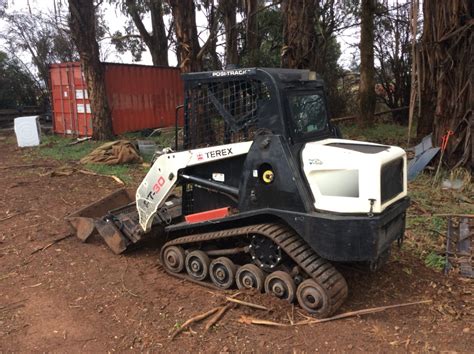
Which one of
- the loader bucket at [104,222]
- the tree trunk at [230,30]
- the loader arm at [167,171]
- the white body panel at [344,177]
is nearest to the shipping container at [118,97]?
the tree trunk at [230,30]

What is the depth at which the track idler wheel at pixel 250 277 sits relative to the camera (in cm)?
414

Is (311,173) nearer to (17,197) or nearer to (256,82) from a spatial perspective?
(256,82)

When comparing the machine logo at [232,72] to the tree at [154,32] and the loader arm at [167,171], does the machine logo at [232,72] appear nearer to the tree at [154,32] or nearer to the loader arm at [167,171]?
the loader arm at [167,171]

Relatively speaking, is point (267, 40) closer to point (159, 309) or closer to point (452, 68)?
point (452, 68)

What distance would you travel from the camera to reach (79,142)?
14.1 m

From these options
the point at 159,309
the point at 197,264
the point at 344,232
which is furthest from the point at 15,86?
the point at 344,232

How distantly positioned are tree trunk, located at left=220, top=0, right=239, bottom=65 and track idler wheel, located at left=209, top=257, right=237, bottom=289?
1292 centimetres

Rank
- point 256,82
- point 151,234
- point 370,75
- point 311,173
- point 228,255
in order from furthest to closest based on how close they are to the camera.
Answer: point 370,75 < point 151,234 < point 228,255 < point 256,82 < point 311,173

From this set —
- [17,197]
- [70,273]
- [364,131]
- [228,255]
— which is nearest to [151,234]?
[70,273]

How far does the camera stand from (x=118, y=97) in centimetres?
1537

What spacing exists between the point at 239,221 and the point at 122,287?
1.35 meters

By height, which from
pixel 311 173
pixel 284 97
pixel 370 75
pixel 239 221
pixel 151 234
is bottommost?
pixel 151 234

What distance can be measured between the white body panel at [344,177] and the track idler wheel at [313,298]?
2.10 ft

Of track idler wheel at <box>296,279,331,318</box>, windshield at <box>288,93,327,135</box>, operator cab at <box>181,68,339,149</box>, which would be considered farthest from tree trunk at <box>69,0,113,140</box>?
track idler wheel at <box>296,279,331,318</box>
